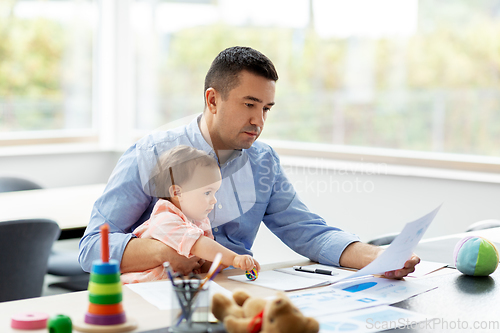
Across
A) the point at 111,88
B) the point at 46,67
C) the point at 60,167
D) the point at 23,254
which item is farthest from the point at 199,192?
the point at 111,88

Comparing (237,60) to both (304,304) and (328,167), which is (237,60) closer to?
(304,304)

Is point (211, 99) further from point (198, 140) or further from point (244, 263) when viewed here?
point (244, 263)

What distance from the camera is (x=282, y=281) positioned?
49.8 inches

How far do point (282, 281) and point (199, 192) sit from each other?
29 centimetres

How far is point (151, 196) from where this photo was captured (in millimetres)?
1472

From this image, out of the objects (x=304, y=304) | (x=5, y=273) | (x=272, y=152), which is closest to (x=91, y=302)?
(x=304, y=304)

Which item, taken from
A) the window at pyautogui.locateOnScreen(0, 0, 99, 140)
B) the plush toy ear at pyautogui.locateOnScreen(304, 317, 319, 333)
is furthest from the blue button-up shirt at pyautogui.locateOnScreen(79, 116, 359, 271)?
the window at pyautogui.locateOnScreen(0, 0, 99, 140)

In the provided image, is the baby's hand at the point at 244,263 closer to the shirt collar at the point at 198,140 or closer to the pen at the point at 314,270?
the pen at the point at 314,270

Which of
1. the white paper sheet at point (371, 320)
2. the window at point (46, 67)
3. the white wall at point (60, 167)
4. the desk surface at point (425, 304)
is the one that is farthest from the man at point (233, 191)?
the window at point (46, 67)

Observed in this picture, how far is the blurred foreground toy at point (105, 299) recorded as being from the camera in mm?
872

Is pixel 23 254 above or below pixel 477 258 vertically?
below

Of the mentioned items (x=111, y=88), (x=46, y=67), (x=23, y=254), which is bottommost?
→ (x=23, y=254)

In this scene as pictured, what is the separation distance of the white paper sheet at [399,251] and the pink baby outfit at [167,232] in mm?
368

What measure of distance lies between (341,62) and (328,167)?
0.69m
